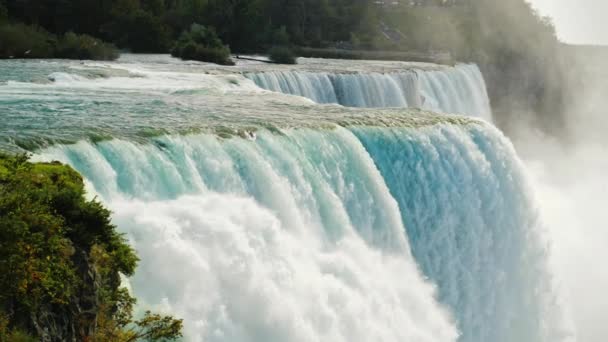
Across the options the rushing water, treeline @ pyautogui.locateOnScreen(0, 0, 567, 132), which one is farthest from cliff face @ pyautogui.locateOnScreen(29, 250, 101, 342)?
treeline @ pyautogui.locateOnScreen(0, 0, 567, 132)

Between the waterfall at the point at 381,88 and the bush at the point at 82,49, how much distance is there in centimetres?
752

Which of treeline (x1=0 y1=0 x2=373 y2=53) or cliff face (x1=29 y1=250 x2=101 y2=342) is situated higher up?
treeline (x1=0 y1=0 x2=373 y2=53)

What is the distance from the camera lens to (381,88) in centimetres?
2981

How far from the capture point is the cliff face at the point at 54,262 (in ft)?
24.0

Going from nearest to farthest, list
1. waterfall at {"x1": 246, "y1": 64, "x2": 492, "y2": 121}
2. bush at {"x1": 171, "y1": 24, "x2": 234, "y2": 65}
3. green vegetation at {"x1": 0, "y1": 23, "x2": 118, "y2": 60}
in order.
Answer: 1. waterfall at {"x1": 246, "y1": 64, "x2": 492, "y2": 121}
2. green vegetation at {"x1": 0, "y1": 23, "x2": 118, "y2": 60}
3. bush at {"x1": 171, "y1": 24, "x2": 234, "y2": 65}

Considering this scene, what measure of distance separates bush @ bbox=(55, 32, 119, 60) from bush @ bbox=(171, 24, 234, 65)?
13.0 ft

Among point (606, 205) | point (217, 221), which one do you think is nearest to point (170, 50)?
point (606, 205)

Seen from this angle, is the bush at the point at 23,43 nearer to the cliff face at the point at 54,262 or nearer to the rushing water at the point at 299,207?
the rushing water at the point at 299,207

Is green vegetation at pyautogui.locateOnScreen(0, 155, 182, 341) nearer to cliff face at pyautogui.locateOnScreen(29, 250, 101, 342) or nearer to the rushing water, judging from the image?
cliff face at pyautogui.locateOnScreen(29, 250, 101, 342)

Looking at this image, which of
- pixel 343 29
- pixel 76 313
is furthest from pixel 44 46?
pixel 343 29

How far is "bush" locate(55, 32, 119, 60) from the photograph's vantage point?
32.3 m

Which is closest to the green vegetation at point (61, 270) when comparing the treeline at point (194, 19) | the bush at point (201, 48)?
the bush at point (201, 48)

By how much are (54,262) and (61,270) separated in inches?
3.5

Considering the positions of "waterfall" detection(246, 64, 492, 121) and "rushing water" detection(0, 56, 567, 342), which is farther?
"waterfall" detection(246, 64, 492, 121)
